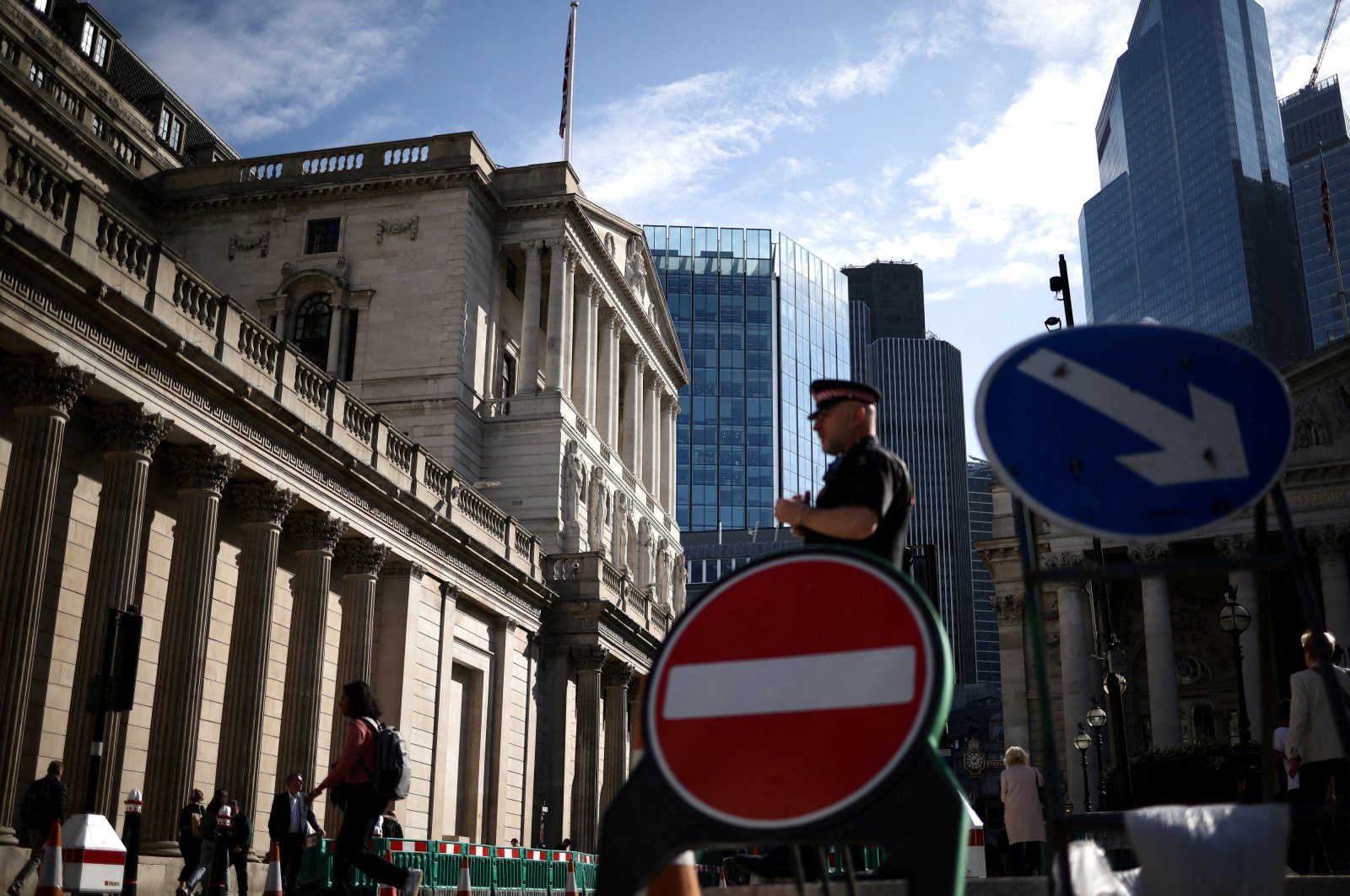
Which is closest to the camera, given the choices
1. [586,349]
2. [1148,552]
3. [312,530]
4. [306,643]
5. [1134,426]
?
[1134,426]

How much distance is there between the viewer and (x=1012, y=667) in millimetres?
54219

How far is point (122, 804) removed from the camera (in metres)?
19.4

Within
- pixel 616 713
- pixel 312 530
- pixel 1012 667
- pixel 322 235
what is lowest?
pixel 616 713

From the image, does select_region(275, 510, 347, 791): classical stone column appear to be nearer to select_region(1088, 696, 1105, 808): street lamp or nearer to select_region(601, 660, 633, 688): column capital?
select_region(601, 660, 633, 688): column capital

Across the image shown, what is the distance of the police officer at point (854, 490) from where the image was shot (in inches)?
155

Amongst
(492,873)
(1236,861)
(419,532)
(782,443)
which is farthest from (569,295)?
(782,443)

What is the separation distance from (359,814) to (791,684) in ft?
26.0

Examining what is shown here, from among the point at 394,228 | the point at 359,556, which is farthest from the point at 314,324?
the point at 359,556

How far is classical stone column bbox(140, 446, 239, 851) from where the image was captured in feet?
64.5

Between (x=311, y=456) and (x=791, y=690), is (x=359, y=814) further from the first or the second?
(x=311, y=456)

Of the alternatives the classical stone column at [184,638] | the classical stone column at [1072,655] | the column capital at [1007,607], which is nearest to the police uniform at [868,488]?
the classical stone column at [184,638]

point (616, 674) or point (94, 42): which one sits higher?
point (94, 42)

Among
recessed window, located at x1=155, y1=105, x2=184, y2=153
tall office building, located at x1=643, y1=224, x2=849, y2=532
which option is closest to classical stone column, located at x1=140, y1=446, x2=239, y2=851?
recessed window, located at x1=155, y1=105, x2=184, y2=153

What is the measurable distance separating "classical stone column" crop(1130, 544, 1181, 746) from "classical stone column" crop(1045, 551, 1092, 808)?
249cm
